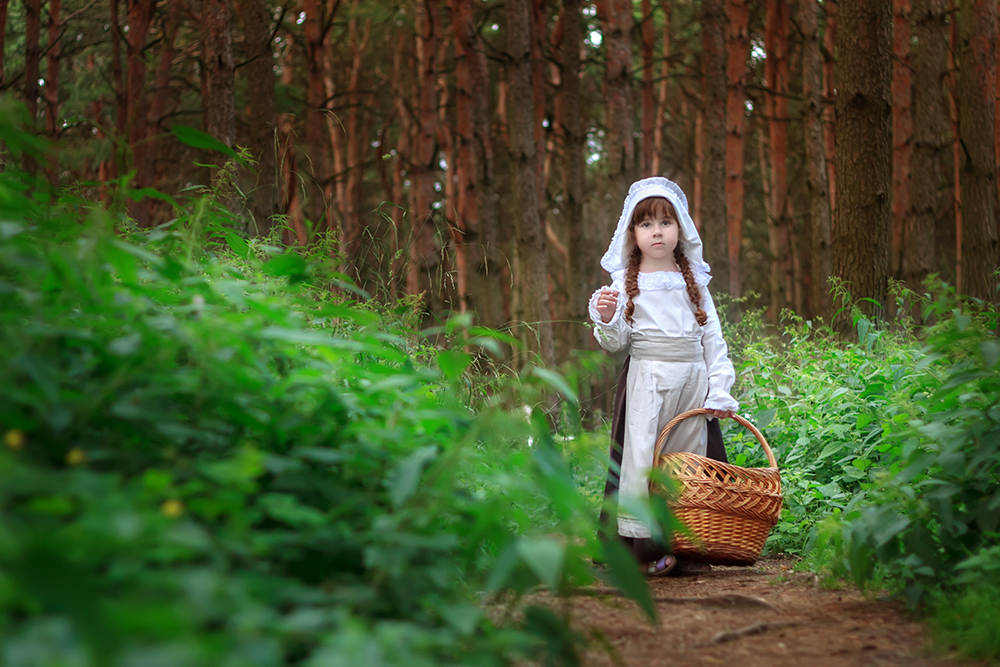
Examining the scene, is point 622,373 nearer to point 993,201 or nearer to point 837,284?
point 837,284

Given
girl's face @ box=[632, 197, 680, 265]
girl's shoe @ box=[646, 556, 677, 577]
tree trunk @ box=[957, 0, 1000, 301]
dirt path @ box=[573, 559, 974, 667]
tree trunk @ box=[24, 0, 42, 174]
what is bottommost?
girl's shoe @ box=[646, 556, 677, 577]

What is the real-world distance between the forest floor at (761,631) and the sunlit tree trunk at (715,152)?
24.2 ft

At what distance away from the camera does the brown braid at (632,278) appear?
401 centimetres

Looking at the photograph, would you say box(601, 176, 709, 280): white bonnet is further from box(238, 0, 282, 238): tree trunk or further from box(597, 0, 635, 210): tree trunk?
box(597, 0, 635, 210): tree trunk

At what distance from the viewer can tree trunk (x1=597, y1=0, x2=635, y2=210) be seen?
8500 mm

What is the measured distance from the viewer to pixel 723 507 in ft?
10.9

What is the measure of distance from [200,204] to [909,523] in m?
2.34

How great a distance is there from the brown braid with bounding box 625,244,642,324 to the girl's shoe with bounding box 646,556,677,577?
113 centimetres

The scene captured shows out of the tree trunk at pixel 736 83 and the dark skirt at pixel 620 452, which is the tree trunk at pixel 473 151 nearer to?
the tree trunk at pixel 736 83

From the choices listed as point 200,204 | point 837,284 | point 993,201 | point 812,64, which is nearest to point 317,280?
point 200,204

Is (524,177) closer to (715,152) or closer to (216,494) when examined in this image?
(715,152)

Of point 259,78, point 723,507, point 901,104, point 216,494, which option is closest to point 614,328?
point 723,507

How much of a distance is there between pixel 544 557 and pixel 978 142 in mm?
8853

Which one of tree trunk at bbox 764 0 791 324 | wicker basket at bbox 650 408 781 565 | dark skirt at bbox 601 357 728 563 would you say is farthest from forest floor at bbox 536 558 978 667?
tree trunk at bbox 764 0 791 324
